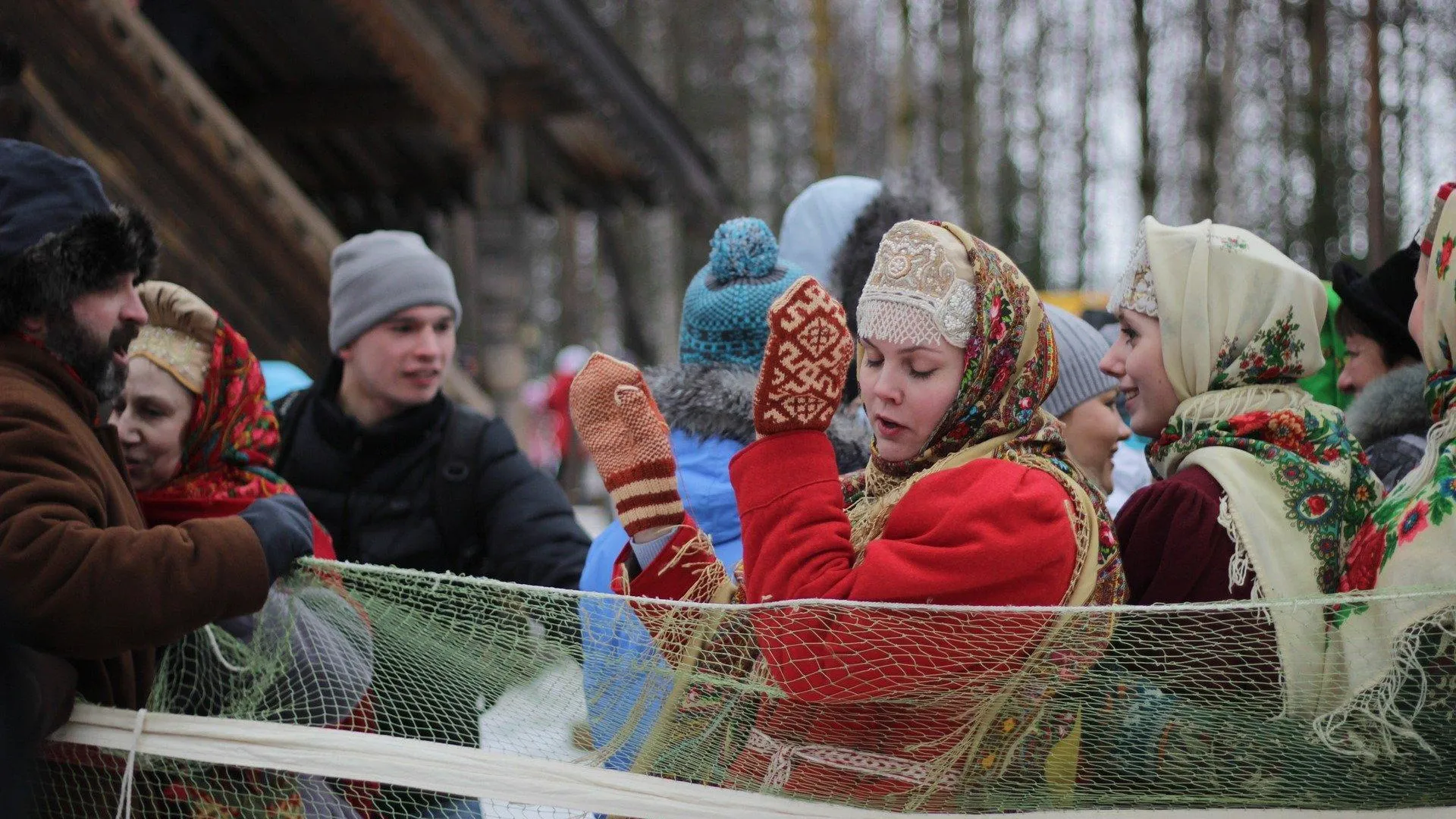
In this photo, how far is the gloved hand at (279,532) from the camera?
7.98 feet

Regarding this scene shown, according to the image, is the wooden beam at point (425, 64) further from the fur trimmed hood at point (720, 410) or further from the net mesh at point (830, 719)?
the net mesh at point (830, 719)

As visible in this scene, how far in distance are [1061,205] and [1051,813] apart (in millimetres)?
30338

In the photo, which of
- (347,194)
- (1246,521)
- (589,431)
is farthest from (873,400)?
(347,194)

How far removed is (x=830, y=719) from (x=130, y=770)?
120cm

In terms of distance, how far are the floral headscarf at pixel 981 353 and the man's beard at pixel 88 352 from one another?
4.45 ft

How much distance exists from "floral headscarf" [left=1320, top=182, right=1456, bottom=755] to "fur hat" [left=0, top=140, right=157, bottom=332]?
7.06 ft

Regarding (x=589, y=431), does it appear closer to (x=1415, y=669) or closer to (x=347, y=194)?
(x=1415, y=669)

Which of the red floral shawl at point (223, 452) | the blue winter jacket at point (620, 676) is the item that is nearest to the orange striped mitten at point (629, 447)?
the blue winter jacket at point (620, 676)

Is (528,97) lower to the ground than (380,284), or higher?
higher

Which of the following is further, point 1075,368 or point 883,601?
point 1075,368

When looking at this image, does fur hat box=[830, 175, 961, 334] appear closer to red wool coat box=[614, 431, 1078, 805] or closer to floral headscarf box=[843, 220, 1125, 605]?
floral headscarf box=[843, 220, 1125, 605]

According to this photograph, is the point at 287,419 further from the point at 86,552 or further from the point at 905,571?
the point at 905,571

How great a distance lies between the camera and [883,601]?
200 centimetres

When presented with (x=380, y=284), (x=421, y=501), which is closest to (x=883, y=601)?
(x=421, y=501)
